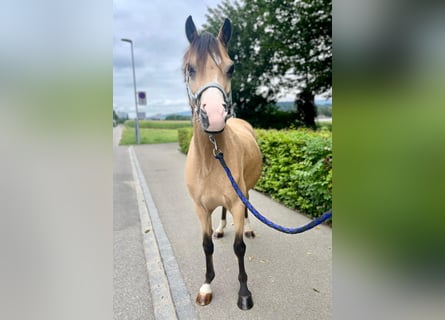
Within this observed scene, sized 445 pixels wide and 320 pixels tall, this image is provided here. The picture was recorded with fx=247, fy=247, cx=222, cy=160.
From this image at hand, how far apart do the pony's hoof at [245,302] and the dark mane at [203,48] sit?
6.70ft

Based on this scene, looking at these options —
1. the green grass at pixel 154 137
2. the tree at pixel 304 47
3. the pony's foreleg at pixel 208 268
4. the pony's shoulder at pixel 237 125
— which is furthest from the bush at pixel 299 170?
the green grass at pixel 154 137

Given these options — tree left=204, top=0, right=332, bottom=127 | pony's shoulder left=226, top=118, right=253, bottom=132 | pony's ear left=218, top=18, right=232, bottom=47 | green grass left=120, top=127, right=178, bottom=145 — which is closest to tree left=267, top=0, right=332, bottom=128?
tree left=204, top=0, right=332, bottom=127

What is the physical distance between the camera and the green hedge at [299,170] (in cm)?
380

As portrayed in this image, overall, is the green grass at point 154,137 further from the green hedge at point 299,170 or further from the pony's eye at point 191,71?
the pony's eye at point 191,71

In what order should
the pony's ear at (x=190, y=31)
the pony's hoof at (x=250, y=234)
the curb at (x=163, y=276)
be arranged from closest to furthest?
the pony's ear at (x=190, y=31) < the curb at (x=163, y=276) < the pony's hoof at (x=250, y=234)

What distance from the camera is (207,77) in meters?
1.74

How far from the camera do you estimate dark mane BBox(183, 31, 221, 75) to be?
5.79 feet

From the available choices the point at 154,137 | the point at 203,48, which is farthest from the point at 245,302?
the point at 154,137

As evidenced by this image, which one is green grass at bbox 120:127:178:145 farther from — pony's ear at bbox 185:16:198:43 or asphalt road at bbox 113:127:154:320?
pony's ear at bbox 185:16:198:43
